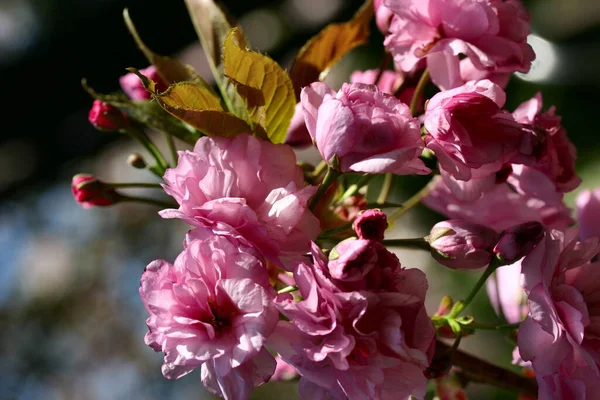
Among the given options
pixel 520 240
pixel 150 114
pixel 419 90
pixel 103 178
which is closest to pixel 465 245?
pixel 520 240

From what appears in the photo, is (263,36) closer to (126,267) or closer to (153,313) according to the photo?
(126,267)

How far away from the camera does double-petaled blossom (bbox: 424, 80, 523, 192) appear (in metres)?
0.46

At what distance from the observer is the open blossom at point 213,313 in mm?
431

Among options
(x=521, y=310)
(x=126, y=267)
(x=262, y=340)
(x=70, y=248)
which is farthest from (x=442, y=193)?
(x=70, y=248)

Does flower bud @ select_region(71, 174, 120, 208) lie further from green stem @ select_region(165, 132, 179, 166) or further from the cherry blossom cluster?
the cherry blossom cluster

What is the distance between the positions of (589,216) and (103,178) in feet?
7.16

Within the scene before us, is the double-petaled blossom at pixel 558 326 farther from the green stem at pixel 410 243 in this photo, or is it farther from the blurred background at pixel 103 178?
the blurred background at pixel 103 178

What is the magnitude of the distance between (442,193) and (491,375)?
0.17 m

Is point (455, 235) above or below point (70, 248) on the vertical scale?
above

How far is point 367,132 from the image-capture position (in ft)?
1.46

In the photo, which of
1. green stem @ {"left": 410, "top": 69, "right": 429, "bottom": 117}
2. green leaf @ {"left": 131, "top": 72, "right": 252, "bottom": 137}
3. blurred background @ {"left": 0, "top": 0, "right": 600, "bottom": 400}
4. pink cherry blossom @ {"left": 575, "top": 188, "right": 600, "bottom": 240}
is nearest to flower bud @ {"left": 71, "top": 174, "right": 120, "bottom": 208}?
green leaf @ {"left": 131, "top": 72, "right": 252, "bottom": 137}

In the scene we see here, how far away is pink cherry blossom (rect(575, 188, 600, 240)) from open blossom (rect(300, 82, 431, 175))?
0.89ft

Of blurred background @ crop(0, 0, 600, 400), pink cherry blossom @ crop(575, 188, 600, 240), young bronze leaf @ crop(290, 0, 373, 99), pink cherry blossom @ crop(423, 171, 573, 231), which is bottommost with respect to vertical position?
blurred background @ crop(0, 0, 600, 400)

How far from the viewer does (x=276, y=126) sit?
546 millimetres
